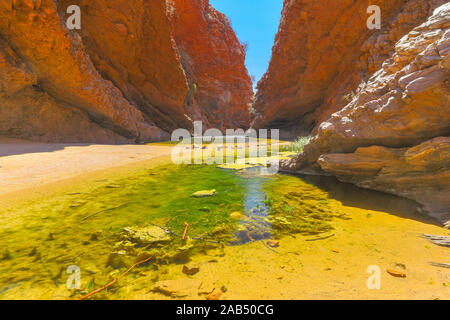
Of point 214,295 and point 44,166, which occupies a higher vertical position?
point 44,166

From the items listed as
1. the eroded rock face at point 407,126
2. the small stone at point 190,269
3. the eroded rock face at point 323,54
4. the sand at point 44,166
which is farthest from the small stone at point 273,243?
the eroded rock face at point 323,54

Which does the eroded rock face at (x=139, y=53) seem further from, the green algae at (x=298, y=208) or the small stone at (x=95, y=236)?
the green algae at (x=298, y=208)

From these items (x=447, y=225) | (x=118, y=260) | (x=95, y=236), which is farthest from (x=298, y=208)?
(x=95, y=236)

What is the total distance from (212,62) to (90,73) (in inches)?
1153

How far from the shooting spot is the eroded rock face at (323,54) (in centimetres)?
1134

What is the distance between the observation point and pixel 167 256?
1989mm

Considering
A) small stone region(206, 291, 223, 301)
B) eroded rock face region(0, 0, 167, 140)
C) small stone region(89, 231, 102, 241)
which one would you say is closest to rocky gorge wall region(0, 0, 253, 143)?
eroded rock face region(0, 0, 167, 140)

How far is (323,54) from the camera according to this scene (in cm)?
1573

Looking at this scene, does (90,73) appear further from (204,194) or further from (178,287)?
(178,287)

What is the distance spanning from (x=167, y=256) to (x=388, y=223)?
2920 mm

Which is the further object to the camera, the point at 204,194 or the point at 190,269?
the point at 204,194

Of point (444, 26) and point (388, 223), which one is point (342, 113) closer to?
point (444, 26)

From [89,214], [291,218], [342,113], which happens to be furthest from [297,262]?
[342,113]
